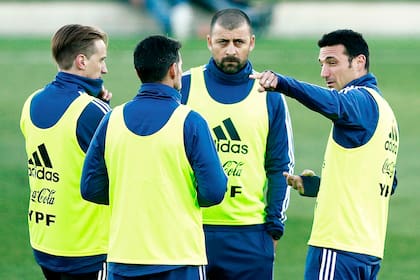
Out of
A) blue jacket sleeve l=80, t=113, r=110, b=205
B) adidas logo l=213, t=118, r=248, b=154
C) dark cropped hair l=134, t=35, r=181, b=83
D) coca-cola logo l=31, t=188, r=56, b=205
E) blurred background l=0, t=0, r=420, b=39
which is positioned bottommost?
coca-cola logo l=31, t=188, r=56, b=205

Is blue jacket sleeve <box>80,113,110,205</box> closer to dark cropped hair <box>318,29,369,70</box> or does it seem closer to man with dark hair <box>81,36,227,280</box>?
man with dark hair <box>81,36,227,280</box>

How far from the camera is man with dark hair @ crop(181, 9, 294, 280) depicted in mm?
8062

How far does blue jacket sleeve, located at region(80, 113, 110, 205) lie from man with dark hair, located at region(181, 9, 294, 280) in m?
1.37

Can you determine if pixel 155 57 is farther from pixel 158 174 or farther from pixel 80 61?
pixel 80 61

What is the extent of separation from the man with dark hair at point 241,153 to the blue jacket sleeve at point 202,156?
4.81ft

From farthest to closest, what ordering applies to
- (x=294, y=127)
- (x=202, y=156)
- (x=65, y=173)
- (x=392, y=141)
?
(x=294, y=127) < (x=392, y=141) < (x=65, y=173) < (x=202, y=156)

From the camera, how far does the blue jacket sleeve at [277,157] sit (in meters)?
Result: 8.16

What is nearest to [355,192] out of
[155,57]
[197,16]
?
[155,57]

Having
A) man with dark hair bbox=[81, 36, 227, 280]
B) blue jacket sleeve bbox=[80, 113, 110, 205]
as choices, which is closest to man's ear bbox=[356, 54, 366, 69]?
man with dark hair bbox=[81, 36, 227, 280]

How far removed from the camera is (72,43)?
7332 millimetres

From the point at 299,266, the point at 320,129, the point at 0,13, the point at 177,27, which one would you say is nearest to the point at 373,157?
the point at 299,266

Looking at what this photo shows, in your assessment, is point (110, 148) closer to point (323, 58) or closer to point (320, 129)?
point (323, 58)

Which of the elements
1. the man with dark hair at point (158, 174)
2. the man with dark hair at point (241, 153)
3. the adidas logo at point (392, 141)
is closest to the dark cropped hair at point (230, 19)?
the man with dark hair at point (241, 153)

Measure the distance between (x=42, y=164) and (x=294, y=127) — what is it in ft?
48.4
